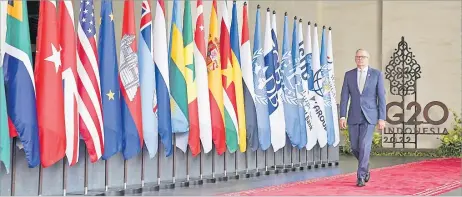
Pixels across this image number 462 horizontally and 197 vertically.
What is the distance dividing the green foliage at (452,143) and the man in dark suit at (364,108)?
6.28 m

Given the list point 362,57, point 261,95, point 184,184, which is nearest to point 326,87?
point 261,95

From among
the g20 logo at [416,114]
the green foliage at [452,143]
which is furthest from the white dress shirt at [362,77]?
the g20 logo at [416,114]

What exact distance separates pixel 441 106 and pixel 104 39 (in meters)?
8.90

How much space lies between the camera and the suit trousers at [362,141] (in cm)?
589

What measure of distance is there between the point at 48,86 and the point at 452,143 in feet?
29.7

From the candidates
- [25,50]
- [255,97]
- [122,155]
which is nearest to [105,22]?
[25,50]

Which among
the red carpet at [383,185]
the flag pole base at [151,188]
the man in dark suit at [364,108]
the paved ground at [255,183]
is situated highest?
the man in dark suit at [364,108]

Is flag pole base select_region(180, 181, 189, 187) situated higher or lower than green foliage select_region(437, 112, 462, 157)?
lower

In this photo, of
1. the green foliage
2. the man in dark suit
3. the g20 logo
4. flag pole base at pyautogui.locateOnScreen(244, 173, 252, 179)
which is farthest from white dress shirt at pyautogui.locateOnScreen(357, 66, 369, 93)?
the g20 logo

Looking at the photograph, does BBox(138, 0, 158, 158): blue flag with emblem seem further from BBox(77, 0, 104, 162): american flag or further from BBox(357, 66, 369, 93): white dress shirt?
BBox(357, 66, 369, 93): white dress shirt

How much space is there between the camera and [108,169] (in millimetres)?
5629

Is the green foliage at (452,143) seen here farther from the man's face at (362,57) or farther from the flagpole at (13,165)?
the flagpole at (13,165)

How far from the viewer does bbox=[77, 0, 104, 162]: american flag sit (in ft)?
16.7

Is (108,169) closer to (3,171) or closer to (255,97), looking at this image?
(3,171)
